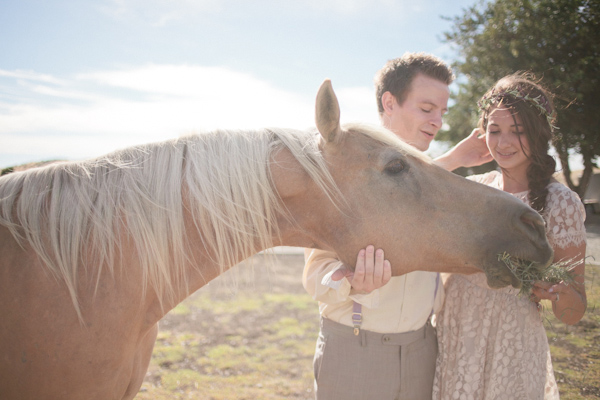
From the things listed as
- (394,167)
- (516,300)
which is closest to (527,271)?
(516,300)

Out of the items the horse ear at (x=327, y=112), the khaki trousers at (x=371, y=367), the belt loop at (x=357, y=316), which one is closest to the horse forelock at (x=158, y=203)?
the horse ear at (x=327, y=112)

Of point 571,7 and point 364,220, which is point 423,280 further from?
point 571,7

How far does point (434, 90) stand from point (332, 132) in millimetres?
1225

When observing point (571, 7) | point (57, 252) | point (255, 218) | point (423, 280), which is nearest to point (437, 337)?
point (423, 280)

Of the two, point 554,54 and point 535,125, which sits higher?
point 554,54

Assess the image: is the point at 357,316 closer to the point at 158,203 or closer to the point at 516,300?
the point at 516,300

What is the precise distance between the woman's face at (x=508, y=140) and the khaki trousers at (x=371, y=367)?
1328 mm

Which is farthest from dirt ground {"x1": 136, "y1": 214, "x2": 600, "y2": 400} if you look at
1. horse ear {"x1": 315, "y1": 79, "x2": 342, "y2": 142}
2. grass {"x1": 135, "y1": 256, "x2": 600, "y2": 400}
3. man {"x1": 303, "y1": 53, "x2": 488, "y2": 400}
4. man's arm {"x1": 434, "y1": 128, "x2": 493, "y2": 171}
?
man's arm {"x1": 434, "y1": 128, "x2": 493, "y2": 171}

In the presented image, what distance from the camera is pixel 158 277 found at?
1.89m

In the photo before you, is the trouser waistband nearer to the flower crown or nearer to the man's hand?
the man's hand

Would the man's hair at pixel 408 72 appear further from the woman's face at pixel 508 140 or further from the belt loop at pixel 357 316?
the belt loop at pixel 357 316

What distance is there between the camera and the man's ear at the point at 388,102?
286 cm

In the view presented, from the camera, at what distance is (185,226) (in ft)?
6.40

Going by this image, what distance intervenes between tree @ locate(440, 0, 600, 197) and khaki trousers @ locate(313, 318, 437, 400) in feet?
21.5
